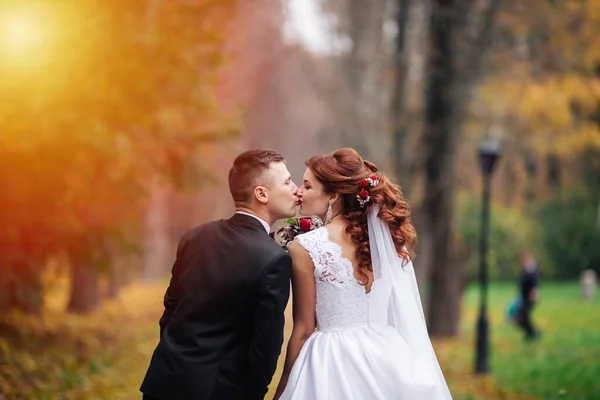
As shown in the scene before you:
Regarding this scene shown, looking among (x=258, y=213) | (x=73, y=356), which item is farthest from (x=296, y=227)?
(x=73, y=356)

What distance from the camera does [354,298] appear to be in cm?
482

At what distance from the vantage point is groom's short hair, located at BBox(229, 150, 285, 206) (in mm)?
4379

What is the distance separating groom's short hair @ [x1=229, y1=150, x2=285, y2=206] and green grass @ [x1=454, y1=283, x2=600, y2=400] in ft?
18.1

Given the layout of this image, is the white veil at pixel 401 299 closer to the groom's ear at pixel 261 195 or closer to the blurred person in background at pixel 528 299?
the groom's ear at pixel 261 195

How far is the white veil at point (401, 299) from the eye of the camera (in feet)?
15.9

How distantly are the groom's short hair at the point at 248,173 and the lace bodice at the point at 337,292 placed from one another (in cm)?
54

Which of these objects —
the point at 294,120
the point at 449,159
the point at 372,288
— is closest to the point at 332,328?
the point at 372,288

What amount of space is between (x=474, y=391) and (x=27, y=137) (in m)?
6.79

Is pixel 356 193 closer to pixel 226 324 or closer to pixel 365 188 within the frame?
pixel 365 188

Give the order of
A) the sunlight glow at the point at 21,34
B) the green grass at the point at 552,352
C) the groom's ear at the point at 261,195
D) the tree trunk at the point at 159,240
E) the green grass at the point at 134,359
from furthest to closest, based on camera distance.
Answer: the tree trunk at the point at 159,240
the green grass at the point at 552,352
the green grass at the point at 134,359
the sunlight glow at the point at 21,34
the groom's ear at the point at 261,195

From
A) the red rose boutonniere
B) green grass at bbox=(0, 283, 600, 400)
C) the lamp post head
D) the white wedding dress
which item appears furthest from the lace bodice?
the lamp post head

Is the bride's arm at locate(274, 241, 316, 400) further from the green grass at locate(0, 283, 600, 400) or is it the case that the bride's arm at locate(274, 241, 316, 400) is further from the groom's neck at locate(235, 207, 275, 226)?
the green grass at locate(0, 283, 600, 400)

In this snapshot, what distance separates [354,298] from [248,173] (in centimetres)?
102

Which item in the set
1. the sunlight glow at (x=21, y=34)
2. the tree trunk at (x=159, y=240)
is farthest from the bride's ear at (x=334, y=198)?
the tree trunk at (x=159, y=240)
